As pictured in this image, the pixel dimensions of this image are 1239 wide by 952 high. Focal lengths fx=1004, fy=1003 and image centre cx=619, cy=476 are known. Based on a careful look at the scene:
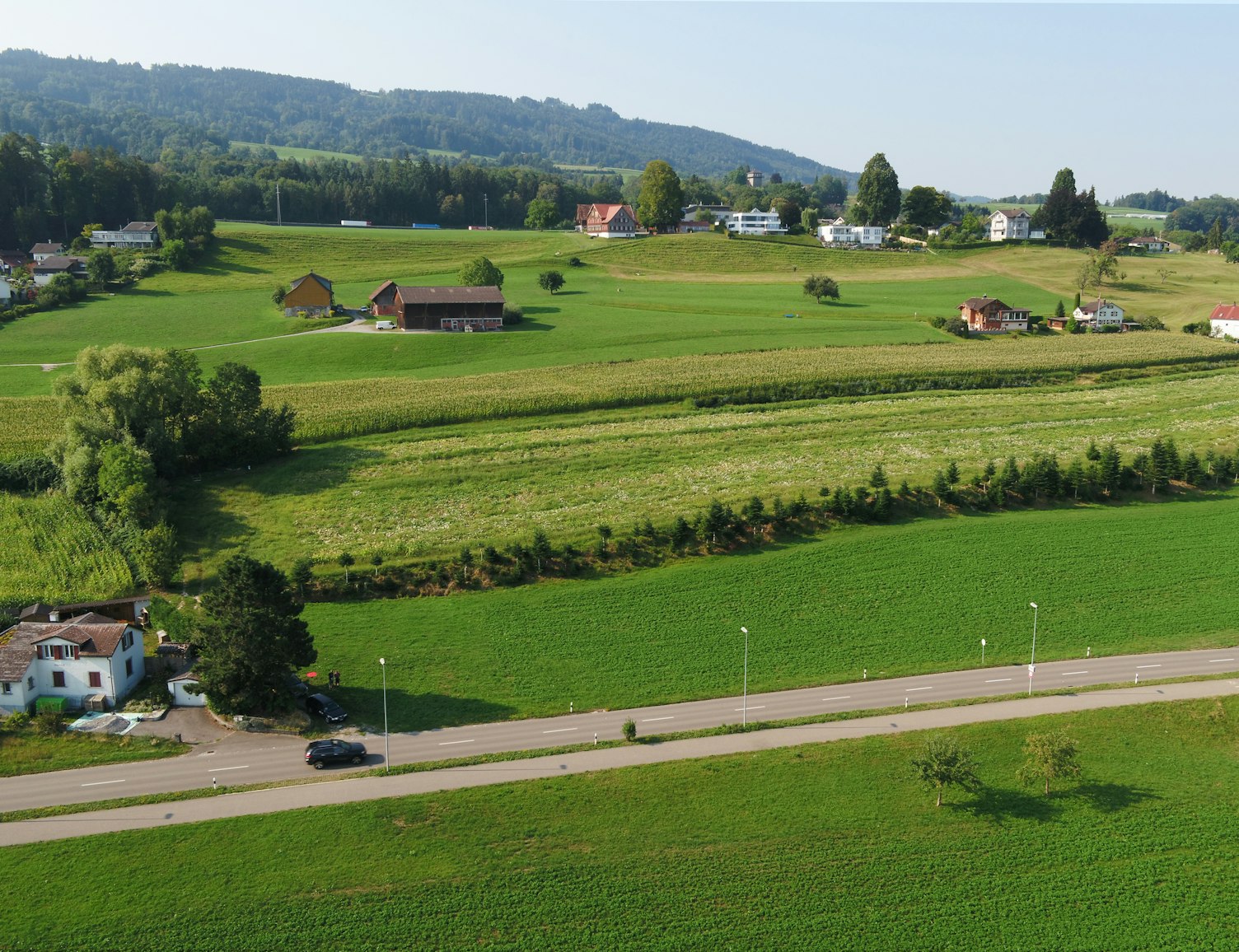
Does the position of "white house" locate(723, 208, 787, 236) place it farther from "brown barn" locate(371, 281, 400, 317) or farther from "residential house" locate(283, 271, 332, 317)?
"residential house" locate(283, 271, 332, 317)

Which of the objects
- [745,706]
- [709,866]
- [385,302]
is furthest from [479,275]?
[709,866]

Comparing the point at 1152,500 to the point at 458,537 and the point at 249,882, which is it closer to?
the point at 458,537

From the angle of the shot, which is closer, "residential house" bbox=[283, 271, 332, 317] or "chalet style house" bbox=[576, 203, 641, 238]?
"residential house" bbox=[283, 271, 332, 317]

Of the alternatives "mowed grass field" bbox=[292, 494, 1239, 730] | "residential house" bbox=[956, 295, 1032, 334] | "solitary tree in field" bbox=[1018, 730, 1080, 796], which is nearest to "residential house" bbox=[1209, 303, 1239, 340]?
"residential house" bbox=[956, 295, 1032, 334]

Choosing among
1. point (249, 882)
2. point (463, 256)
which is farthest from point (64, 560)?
point (463, 256)

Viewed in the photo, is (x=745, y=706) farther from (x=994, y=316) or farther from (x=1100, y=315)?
(x=1100, y=315)

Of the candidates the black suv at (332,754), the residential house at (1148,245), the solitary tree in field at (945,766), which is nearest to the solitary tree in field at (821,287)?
the residential house at (1148,245)
